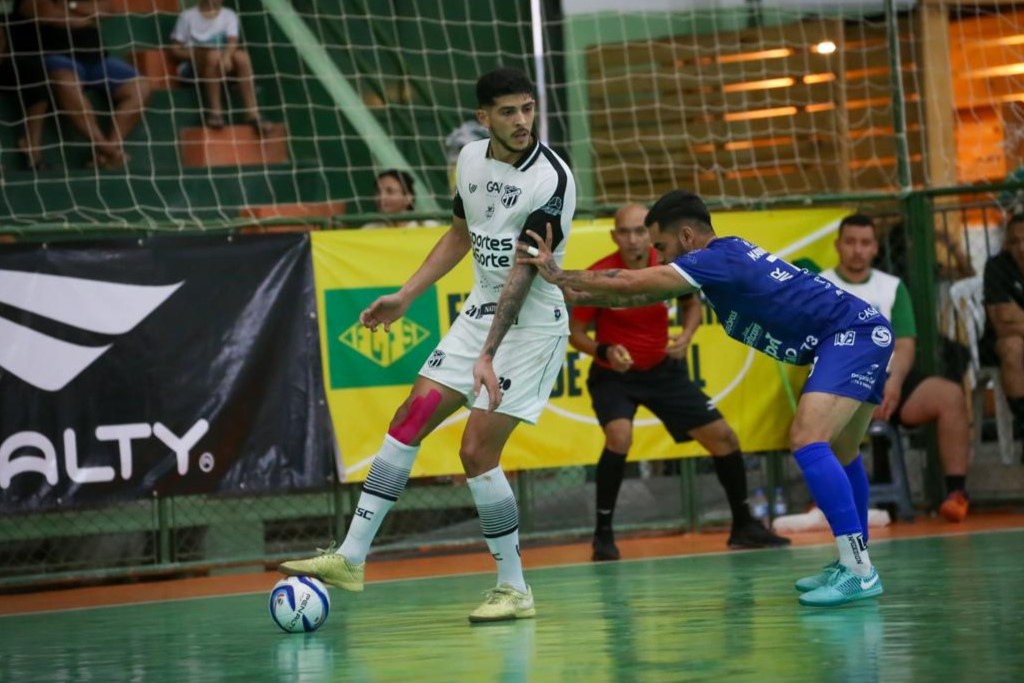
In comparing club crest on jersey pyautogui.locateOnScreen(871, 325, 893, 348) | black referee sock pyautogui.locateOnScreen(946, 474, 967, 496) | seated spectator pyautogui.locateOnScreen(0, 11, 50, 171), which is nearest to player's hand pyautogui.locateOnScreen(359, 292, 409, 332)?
club crest on jersey pyautogui.locateOnScreen(871, 325, 893, 348)

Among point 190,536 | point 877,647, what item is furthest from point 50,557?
point 877,647

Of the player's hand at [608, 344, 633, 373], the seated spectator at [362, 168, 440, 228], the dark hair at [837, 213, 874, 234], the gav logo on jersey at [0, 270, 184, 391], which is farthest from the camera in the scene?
the seated spectator at [362, 168, 440, 228]

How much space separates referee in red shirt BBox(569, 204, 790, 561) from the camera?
987 centimetres

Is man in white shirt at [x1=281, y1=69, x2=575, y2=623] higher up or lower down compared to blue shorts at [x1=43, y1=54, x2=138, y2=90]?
lower down

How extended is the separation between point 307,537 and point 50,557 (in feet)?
5.48

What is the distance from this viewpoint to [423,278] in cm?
729

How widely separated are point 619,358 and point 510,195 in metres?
2.66

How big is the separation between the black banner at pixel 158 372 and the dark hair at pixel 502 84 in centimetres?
378

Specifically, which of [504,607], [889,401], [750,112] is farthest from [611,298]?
[750,112]

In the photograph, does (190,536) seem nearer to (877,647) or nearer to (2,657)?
(2,657)

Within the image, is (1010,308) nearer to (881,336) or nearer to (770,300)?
(881,336)

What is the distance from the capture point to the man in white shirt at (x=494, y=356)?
6879 mm

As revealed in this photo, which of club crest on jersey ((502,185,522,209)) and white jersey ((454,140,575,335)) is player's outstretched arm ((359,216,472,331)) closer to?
white jersey ((454,140,575,335))

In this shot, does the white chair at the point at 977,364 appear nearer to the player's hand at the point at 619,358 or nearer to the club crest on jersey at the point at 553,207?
the player's hand at the point at 619,358
